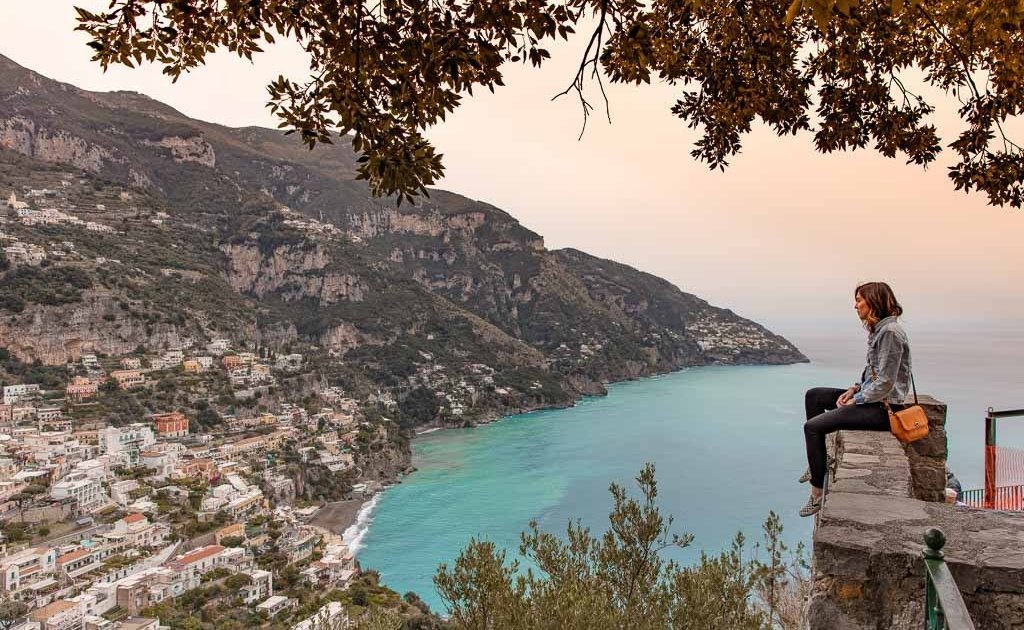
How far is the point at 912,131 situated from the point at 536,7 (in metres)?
3.56

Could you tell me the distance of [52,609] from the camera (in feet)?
60.0

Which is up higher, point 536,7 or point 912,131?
point 912,131

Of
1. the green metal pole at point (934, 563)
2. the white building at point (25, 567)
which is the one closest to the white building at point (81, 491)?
the white building at point (25, 567)

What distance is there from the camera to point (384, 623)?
622 centimetres

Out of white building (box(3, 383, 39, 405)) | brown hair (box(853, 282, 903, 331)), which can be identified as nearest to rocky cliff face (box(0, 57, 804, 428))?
white building (box(3, 383, 39, 405))

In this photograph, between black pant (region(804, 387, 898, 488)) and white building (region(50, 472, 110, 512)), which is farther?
white building (region(50, 472, 110, 512))

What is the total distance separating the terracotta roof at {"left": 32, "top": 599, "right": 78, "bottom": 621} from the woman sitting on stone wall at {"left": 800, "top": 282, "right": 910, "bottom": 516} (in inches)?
943

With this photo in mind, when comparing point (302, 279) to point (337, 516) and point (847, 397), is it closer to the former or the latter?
point (337, 516)

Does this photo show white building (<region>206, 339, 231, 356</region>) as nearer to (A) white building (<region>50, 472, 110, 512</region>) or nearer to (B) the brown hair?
(A) white building (<region>50, 472, 110, 512</region>)

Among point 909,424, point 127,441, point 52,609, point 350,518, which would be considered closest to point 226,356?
point 127,441

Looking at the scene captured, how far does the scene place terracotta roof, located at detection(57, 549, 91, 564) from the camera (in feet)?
70.3

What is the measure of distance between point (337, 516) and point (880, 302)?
128ft

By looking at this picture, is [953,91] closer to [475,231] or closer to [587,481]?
[587,481]

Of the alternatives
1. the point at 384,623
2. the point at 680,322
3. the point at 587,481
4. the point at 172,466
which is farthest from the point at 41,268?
the point at 680,322
